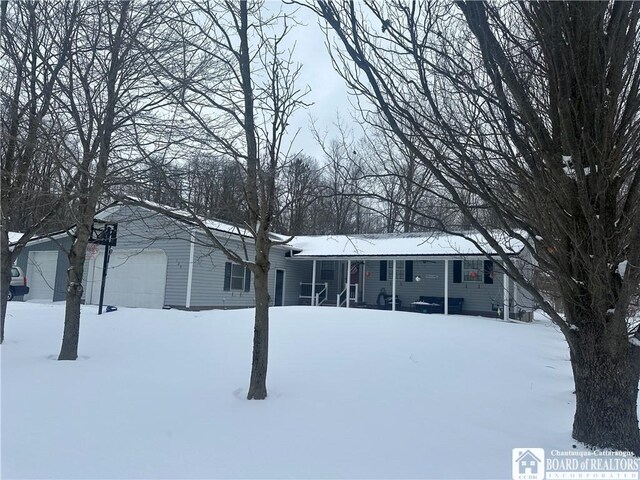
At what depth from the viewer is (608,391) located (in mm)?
3980

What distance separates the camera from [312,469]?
12.1ft

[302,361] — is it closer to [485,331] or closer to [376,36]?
[376,36]

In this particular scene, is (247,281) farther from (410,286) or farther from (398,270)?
(410,286)

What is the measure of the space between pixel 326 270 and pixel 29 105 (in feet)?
54.7

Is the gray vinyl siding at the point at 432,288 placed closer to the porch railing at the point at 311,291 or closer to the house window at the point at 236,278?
the porch railing at the point at 311,291

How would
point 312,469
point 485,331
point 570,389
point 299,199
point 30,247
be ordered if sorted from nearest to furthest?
point 312,469
point 299,199
point 570,389
point 485,331
point 30,247

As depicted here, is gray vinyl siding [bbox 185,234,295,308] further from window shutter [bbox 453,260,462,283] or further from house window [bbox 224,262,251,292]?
window shutter [bbox 453,260,462,283]

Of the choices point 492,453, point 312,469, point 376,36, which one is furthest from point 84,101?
point 492,453

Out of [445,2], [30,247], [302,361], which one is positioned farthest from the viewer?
[30,247]

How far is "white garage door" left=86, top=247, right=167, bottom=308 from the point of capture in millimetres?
17609

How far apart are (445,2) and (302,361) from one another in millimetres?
5391

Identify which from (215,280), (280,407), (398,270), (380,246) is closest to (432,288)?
(398,270)

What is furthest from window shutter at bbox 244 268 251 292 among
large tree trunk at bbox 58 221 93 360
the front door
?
large tree trunk at bbox 58 221 93 360

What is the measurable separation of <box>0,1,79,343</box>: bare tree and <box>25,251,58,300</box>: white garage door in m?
13.4
